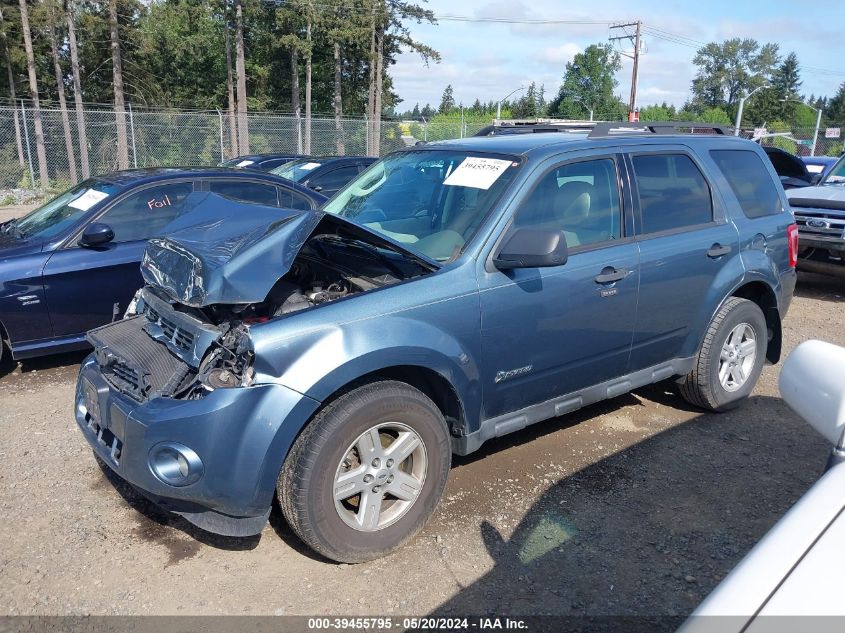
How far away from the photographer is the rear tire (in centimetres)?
468

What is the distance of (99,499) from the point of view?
377 centimetres

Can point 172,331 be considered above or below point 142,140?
below

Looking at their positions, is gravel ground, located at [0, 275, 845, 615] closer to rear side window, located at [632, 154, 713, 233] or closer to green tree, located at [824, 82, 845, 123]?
rear side window, located at [632, 154, 713, 233]

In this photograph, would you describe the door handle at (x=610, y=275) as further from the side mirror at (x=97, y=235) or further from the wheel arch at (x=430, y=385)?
the side mirror at (x=97, y=235)

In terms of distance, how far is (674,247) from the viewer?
13.9ft

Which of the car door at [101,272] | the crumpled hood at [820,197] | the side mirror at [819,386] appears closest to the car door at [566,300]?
the side mirror at [819,386]

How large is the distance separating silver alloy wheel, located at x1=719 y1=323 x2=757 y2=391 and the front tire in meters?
2.60

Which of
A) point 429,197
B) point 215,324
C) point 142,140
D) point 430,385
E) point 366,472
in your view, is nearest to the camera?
point 366,472

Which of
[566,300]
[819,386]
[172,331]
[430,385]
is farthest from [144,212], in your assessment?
[819,386]

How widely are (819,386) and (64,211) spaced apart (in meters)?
6.04

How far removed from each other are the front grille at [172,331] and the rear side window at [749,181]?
12.3ft

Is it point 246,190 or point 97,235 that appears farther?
point 246,190

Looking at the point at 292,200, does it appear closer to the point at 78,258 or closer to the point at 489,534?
the point at 78,258

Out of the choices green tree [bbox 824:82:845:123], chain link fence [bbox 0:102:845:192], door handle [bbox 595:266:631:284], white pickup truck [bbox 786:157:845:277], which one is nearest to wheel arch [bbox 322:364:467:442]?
door handle [bbox 595:266:631:284]
